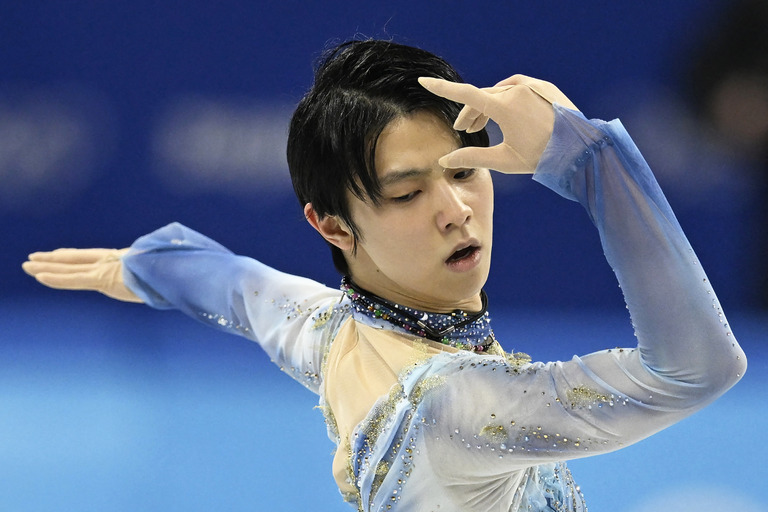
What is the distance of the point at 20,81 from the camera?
14.8 ft

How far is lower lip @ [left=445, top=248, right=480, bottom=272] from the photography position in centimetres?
145

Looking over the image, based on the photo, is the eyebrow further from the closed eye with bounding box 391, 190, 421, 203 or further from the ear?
the ear

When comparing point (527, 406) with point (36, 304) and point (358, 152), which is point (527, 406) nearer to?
point (358, 152)

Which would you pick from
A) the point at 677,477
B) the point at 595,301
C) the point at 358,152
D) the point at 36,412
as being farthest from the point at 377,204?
the point at 595,301

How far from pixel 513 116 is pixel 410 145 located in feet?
0.97

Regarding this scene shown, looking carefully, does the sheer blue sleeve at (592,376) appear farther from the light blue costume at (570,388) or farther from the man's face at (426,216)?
the man's face at (426,216)

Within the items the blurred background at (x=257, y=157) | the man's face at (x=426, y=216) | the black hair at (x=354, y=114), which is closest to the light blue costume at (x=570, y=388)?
the man's face at (x=426, y=216)

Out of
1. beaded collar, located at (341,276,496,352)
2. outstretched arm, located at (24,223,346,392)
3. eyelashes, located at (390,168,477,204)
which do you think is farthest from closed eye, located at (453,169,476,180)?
outstretched arm, located at (24,223,346,392)

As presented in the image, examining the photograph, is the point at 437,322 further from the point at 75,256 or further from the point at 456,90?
the point at 75,256

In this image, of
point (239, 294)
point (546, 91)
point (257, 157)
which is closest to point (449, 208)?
point (546, 91)

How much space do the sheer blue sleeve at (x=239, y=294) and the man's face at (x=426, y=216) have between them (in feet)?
1.29

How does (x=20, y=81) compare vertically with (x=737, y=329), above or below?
above

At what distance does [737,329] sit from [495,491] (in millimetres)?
2953

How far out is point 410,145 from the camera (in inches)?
55.1
